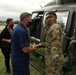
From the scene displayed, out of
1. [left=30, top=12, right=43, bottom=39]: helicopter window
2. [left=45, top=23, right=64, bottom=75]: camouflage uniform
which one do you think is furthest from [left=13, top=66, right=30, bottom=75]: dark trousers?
[left=30, top=12, right=43, bottom=39]: helicopter window

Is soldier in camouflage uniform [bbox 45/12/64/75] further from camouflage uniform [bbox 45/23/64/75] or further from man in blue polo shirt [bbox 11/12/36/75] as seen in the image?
man in blue polo shirt [bbox 11/12/36/75]

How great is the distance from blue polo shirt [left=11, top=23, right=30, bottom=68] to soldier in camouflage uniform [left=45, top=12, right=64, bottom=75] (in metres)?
0.41

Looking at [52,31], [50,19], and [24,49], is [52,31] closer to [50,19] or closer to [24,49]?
[50,19]

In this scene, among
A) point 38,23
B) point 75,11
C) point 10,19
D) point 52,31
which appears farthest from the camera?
point 38,23

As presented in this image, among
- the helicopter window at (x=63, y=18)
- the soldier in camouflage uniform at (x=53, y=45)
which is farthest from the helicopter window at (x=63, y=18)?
the soldier in camouflage uniform at (x=53, y=45)

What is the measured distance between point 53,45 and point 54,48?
56 mm

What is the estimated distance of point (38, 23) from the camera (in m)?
9.09

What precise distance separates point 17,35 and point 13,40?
0.21 meters

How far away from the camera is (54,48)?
14.9ft

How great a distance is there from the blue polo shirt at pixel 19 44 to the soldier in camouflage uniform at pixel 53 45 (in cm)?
41

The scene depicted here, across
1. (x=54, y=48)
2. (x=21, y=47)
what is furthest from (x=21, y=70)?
(x=54, y=48)

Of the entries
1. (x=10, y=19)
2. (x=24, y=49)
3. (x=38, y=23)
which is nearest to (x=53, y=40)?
(x=24, y=49)

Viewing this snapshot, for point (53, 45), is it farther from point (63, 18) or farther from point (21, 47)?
point (63, 18)

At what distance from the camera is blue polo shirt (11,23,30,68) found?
14.9ft
